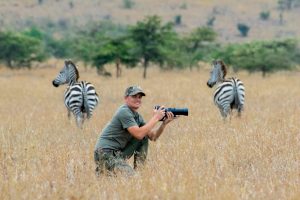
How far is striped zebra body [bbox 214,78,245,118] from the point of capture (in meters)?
14.3

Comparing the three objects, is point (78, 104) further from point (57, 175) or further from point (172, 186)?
point (172, 186)

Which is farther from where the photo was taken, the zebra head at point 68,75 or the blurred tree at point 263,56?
the blurred tree at point 263,56

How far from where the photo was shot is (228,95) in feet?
47.0

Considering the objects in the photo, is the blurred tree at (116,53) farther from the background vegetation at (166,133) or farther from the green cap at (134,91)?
the green cap at (134,91)

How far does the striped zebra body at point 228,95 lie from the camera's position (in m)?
14.3

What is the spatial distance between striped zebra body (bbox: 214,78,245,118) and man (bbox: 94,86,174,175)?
700 cm

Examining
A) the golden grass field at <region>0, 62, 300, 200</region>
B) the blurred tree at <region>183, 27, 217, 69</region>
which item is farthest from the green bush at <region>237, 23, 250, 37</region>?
the golden grass field at <region>0, 62, 300, 200</region>

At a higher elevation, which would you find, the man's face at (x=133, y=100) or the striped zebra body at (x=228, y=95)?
the striped zebra body at (x=228, y=95)

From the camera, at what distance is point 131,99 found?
283 inches

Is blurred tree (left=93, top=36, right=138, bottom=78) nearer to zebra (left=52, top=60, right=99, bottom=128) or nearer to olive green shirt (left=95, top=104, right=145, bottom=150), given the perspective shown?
zebra (left=52, top=60, right=99, bottom=128)

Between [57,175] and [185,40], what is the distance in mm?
43941

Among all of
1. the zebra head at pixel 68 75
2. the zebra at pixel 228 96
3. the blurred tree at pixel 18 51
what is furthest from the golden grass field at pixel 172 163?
the blurred tree at pixel 18 51

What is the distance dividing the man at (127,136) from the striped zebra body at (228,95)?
23.0 feet

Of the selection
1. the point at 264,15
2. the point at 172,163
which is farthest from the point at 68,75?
the point at 264,15
